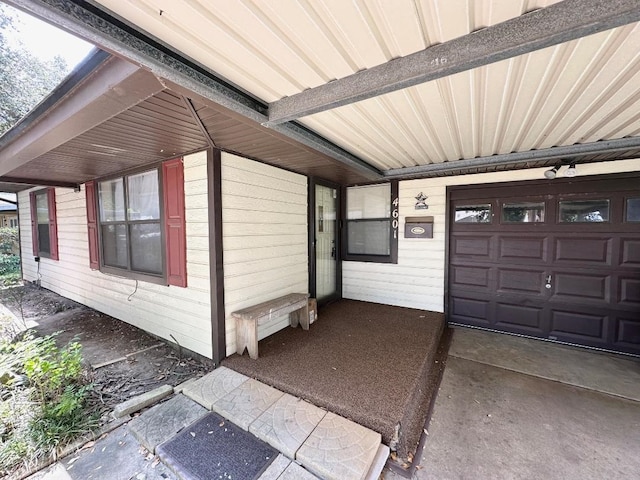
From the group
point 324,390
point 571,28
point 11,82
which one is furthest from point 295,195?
point 11,82

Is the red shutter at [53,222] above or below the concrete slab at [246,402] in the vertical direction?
above

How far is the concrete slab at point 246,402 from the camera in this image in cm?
206

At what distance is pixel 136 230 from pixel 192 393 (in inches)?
97.5

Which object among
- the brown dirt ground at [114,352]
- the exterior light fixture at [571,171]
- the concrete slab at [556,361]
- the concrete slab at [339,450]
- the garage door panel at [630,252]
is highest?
the exterior light fixture at [571,171]

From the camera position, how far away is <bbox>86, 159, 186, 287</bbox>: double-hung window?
306cm

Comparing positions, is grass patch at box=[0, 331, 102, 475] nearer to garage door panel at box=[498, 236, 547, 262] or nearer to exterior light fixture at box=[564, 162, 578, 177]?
garage door panel at box=[498, 236, 547, 262]

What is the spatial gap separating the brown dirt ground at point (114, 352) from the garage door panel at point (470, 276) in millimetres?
3744

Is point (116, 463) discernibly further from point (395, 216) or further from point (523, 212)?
point (523, 212)

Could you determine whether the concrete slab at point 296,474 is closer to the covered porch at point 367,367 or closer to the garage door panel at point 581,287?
the covered porch at point 367,367

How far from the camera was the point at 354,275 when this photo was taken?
5008 millimetres

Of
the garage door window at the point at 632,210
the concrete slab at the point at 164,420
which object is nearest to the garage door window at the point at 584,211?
the garage door window at the point at 632,210

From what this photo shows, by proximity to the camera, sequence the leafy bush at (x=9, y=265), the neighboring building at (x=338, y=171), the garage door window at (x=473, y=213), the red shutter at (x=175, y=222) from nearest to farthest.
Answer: the neighboring building at (x=338, y=171) < the red shutter at (x=175, y=222) < the garage door window at (x=473, y=213) < the leafy bush at (x=9, y=265)

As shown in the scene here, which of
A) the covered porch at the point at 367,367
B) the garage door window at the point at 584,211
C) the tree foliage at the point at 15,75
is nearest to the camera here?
the covered porch at the point at 367,367

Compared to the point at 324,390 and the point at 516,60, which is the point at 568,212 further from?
the point at 324,390
